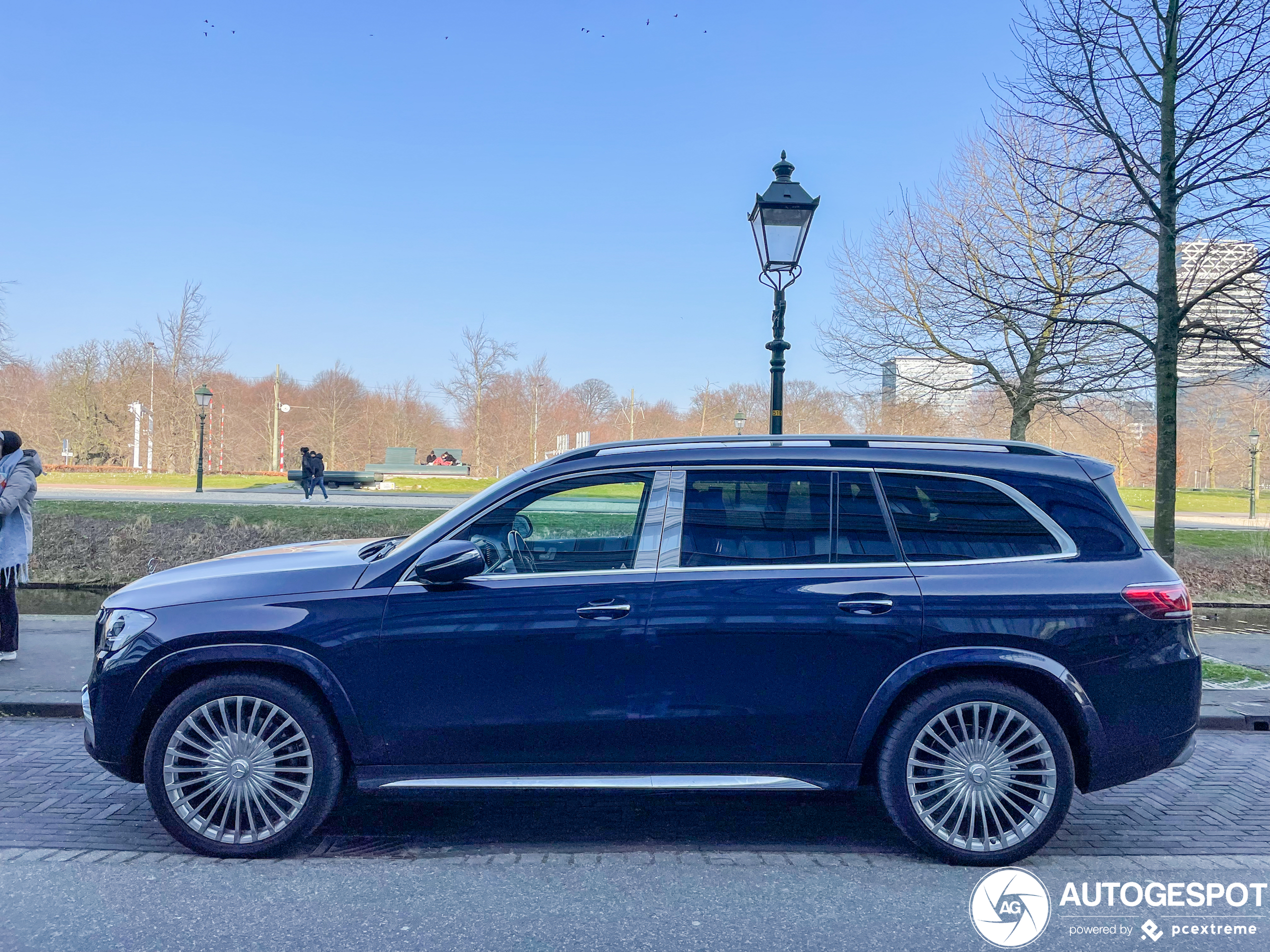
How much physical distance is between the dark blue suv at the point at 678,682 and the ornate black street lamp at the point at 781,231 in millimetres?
4550

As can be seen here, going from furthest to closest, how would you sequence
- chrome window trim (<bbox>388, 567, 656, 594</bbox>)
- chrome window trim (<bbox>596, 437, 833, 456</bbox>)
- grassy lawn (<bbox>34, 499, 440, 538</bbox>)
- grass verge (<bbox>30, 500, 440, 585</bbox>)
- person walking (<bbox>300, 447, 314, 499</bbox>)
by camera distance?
person walking (<bbox>300, 447, 314, 499</bbox>)
grassy lawn (<bbox>34, 499, 440, 538</bbox>)
grass verge (<bbox>30, 500, 440, 585</bbox>)
chrome window trim (<bbox>596, 437, 833, 456</bbox>)
chrome window trim (<bbox>388, 567, 656, 594</bbox>)

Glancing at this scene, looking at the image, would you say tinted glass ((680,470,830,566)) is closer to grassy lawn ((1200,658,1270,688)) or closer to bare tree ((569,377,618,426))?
grassy lawn ((1200,658,1270,688))

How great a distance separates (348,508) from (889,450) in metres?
16.5

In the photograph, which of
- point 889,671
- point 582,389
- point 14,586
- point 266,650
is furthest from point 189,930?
point 582,389

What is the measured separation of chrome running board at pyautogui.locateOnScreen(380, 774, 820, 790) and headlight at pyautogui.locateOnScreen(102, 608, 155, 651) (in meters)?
1.26

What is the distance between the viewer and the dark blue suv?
12.6 feet

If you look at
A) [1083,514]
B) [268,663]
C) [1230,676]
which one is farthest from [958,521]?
[1230,676]

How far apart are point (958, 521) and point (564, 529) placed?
6.05 ft

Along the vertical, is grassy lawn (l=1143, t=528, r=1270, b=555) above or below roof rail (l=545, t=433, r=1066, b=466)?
below

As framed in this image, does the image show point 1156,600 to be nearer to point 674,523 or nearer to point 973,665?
point 973,665

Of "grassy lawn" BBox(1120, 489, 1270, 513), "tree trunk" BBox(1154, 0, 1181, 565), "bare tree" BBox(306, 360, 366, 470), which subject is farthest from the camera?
"bare tree" BBox(306, 360, 366, 470)

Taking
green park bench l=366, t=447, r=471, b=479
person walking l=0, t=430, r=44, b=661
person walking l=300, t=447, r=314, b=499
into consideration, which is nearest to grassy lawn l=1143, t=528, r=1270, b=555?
person walking l=0, t=430, r=44, b=661

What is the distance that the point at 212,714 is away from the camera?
12.8 ft

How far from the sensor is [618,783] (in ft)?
12.7
